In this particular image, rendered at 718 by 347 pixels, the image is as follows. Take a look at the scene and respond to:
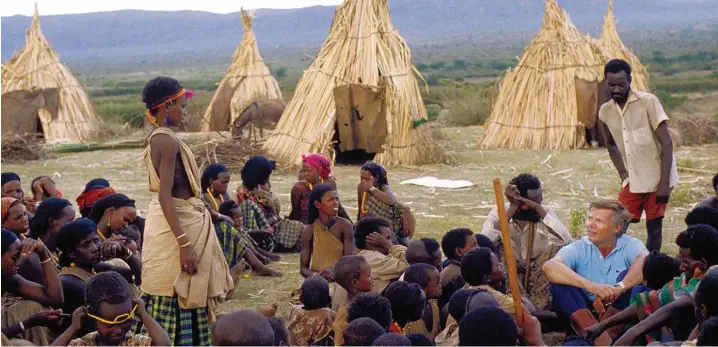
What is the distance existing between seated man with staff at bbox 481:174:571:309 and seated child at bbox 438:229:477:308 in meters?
0.41

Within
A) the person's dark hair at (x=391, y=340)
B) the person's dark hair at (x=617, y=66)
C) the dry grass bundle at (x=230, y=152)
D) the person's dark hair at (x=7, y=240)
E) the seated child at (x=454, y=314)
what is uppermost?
the person's dark hair at (x=617, y=66)

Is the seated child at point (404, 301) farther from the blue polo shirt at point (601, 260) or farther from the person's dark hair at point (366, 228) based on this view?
the person's dark hair at point (366, 228)

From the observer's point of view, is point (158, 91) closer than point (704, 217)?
Answer: Yes

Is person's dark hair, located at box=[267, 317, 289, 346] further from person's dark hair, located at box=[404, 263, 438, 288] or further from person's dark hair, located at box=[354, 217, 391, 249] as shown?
person's dark hair, located at box=[354, 217, 391, 249]

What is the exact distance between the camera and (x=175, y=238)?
4641 millimetres

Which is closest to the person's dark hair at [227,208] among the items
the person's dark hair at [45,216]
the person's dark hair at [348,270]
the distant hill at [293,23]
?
the person's dark hair at [45,216]

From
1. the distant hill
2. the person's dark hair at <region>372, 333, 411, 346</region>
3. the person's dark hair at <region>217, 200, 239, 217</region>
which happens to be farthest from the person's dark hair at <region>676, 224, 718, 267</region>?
the distant hill

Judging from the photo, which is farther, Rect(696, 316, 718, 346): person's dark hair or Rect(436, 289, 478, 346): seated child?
Rect(436, 289, 478, 346): seated child

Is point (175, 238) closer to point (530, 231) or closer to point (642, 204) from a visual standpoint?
point (530, 231)

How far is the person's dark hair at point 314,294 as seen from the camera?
4.71m

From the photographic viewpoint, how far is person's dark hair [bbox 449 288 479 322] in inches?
175

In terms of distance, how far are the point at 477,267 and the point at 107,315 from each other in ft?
5.81

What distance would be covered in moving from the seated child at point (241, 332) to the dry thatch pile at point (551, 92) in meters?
11.2

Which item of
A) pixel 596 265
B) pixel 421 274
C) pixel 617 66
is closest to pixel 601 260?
pixel 596 265
